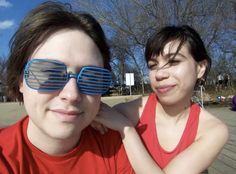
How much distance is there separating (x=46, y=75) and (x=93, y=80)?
0.70 ft

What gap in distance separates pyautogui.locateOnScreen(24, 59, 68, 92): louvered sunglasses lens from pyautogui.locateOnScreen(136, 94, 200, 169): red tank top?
0.87 metres

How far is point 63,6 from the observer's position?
5.29 feet

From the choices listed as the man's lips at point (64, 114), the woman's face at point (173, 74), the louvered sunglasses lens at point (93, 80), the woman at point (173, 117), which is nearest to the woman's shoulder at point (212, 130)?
the woman at point (173, 117)

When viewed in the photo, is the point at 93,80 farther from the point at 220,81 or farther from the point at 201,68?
the point at 220,81

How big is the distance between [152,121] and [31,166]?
92 centimetres

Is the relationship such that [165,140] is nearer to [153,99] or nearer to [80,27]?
[153,99]

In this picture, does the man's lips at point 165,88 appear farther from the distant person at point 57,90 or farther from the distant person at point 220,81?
the distant person at point 220,81

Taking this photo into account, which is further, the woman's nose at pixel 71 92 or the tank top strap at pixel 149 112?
the tank top strap at pixel 149 112

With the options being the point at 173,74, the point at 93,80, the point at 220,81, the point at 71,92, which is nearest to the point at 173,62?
the point at 173,74

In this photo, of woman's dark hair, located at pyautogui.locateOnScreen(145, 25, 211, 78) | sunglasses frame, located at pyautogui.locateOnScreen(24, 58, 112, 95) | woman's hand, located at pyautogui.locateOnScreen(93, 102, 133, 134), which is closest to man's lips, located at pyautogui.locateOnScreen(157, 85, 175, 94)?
woman's dark hair, located at pyautogui.locateOnScreen(145, 25, 211, 78)

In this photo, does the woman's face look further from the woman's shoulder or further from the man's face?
the man's face

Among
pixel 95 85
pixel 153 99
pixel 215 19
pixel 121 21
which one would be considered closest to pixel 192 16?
pixel 215 19

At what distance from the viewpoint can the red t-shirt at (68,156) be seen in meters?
1.45

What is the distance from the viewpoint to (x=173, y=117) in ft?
7.16
